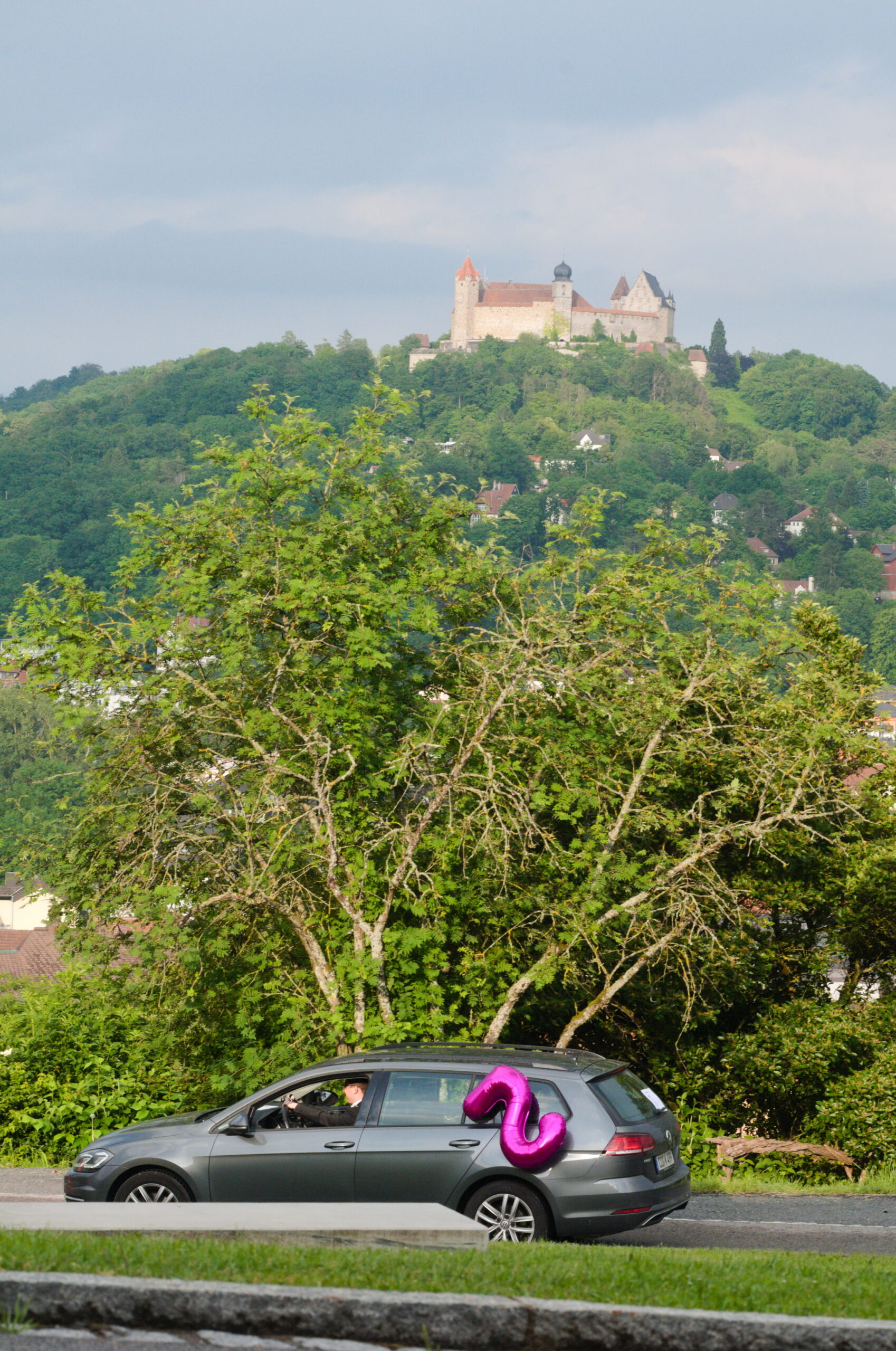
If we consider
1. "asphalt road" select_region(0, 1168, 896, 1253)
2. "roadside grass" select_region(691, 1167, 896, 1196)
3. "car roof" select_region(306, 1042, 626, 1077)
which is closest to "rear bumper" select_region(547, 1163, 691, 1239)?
"asphalt road" select_region(0, 1168, 896, 1253)

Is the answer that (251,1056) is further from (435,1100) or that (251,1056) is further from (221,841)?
(435,1100)

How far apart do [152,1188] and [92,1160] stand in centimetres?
46

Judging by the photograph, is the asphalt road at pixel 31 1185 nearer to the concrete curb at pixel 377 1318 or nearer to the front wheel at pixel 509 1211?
the front wheel at pixel 509 1211

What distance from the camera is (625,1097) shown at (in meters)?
8.64

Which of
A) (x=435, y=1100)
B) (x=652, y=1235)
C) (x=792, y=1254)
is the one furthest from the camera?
(x=652, y=1235)

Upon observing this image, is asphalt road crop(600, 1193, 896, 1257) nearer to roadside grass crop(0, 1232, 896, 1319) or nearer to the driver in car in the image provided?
the driver in car

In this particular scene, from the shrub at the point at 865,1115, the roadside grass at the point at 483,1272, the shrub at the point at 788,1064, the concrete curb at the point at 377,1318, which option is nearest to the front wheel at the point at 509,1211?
the roadside grass at the point at 483,1272

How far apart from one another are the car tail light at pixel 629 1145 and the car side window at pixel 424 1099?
930mm

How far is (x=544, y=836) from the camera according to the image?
11539mm

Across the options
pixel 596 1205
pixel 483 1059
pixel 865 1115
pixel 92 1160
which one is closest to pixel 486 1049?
pixel 483 1059

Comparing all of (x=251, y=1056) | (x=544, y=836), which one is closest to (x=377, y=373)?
(x=544, y=836)

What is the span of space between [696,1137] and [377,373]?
8.60 m

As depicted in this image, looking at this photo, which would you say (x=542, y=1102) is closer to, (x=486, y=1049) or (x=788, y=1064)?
(x=486, y=1049)

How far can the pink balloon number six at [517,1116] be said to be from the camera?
26.6 feet
